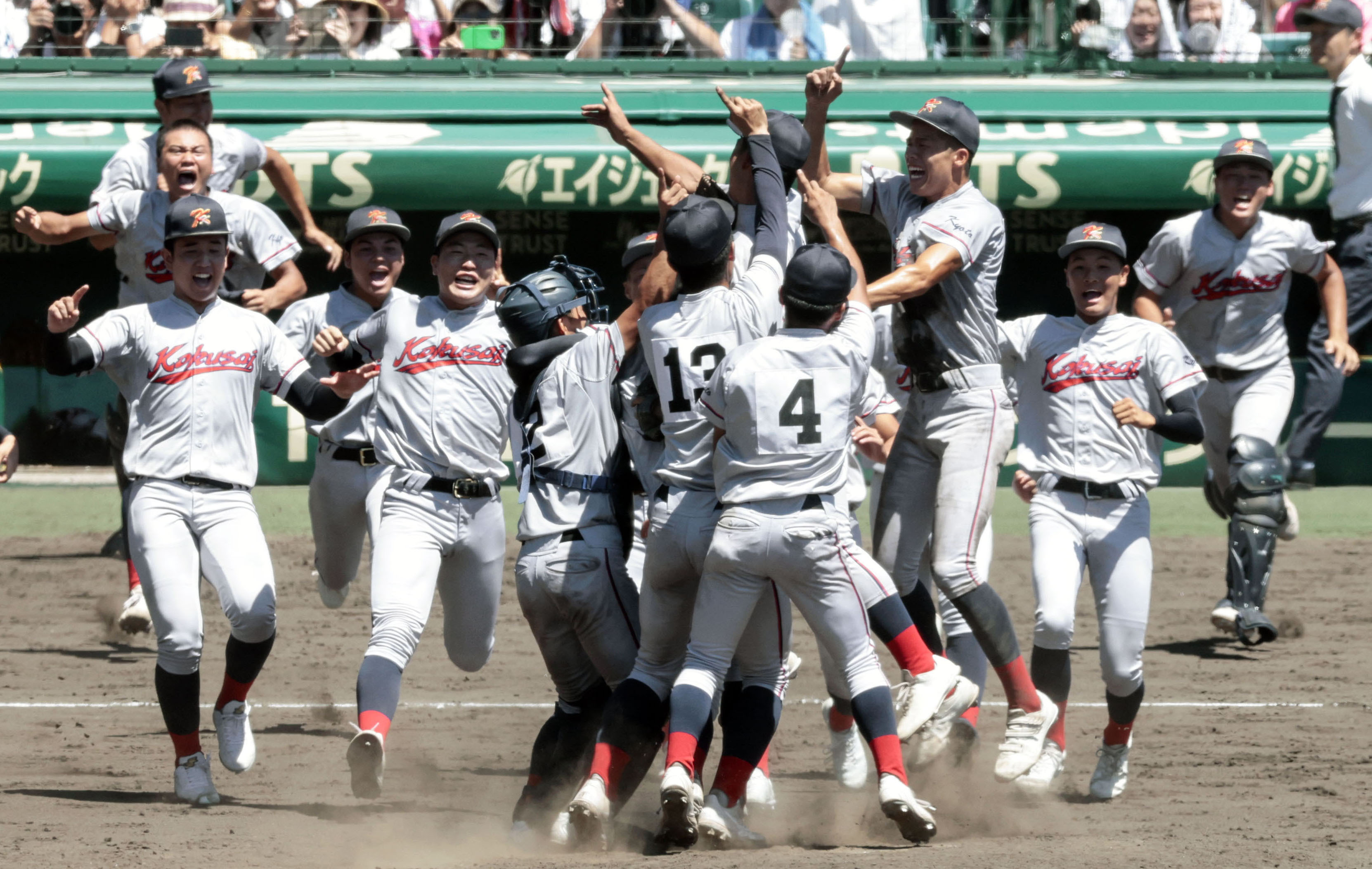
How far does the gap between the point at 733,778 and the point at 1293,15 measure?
9875 millimetres

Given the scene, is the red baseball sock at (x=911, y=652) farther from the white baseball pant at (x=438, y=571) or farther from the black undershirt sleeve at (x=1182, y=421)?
the white baseball pant at (x=438, y=571)

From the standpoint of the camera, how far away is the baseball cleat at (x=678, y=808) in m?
4.60

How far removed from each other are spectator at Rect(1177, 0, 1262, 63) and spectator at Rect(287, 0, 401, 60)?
6033 mm

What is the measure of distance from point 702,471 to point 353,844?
1.43 m

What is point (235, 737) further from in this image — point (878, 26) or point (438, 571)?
point (878, 26)

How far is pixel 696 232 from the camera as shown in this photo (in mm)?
4828

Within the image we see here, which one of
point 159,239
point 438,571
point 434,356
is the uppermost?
point 159,239

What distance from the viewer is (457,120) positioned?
12.2 m

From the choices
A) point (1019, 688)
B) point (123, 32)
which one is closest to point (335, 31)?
point (123, 32)

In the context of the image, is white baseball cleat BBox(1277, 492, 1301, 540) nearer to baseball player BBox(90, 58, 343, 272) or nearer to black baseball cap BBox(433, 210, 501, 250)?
black baseball cap BBox(433, 210, 501, 250)

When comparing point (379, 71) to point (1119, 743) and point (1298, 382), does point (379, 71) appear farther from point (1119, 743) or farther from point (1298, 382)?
point (1119, 743)

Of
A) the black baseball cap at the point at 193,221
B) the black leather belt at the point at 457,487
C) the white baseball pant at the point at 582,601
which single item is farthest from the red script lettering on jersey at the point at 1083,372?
the black baseball cap at the point at 193,221

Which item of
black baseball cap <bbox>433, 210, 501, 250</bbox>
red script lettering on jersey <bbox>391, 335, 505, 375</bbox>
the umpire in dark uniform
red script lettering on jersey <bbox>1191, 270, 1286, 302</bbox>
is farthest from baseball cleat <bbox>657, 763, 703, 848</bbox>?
the umpire in dark uniform

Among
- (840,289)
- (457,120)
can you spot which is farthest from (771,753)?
(457,120)
